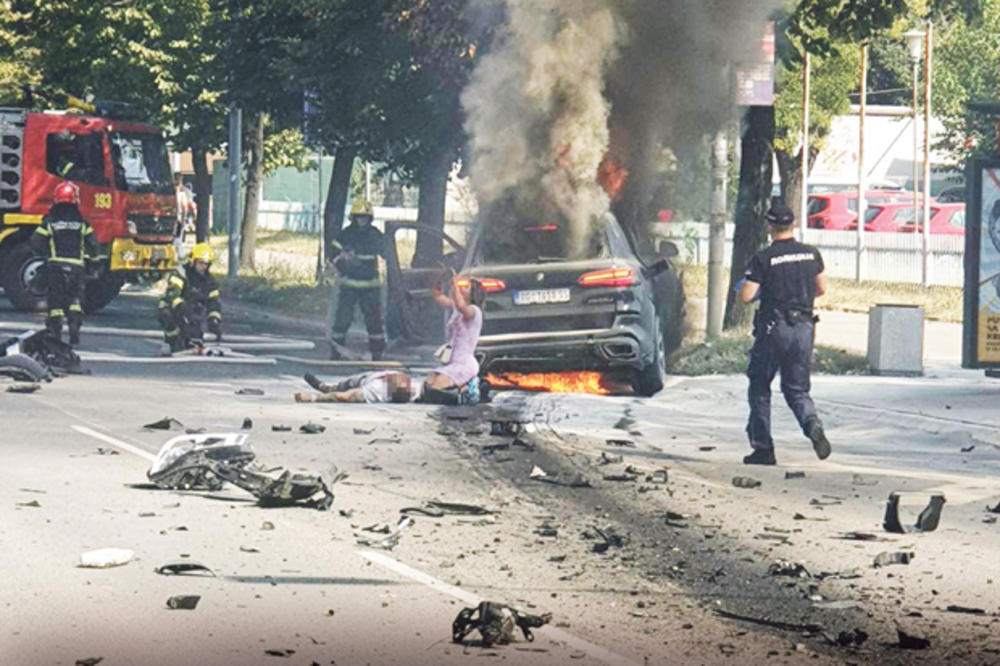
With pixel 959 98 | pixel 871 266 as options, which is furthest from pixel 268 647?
pixel 959 98

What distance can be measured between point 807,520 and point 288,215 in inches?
2274

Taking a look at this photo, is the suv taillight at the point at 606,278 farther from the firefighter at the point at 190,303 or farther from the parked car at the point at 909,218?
the parked car at the point at 909,218

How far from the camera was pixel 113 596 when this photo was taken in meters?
9.00

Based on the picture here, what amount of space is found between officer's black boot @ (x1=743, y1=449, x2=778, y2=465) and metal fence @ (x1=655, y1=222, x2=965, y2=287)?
20204mm

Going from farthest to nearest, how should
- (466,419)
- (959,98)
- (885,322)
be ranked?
1. (959,98)
2. (885,322)
3. (466,419)

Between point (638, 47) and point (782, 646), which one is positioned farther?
point (638, 47)

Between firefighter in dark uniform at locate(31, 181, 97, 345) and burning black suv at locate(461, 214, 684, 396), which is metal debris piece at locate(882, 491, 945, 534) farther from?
firefighter in dark uniform at locate(31, 181, 97, 345)

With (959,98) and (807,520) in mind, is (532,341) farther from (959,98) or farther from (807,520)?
(959,98)

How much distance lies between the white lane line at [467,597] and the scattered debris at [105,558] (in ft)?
3.77

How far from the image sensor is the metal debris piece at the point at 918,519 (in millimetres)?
11320

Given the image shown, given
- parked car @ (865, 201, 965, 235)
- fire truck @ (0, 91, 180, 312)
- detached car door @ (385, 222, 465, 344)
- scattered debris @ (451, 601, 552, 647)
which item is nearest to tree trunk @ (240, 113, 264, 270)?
fire truck @ (0, 91, 180, 312)

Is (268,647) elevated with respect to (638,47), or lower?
lower

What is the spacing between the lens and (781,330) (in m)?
14.2

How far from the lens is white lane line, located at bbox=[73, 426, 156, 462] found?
14.3m
